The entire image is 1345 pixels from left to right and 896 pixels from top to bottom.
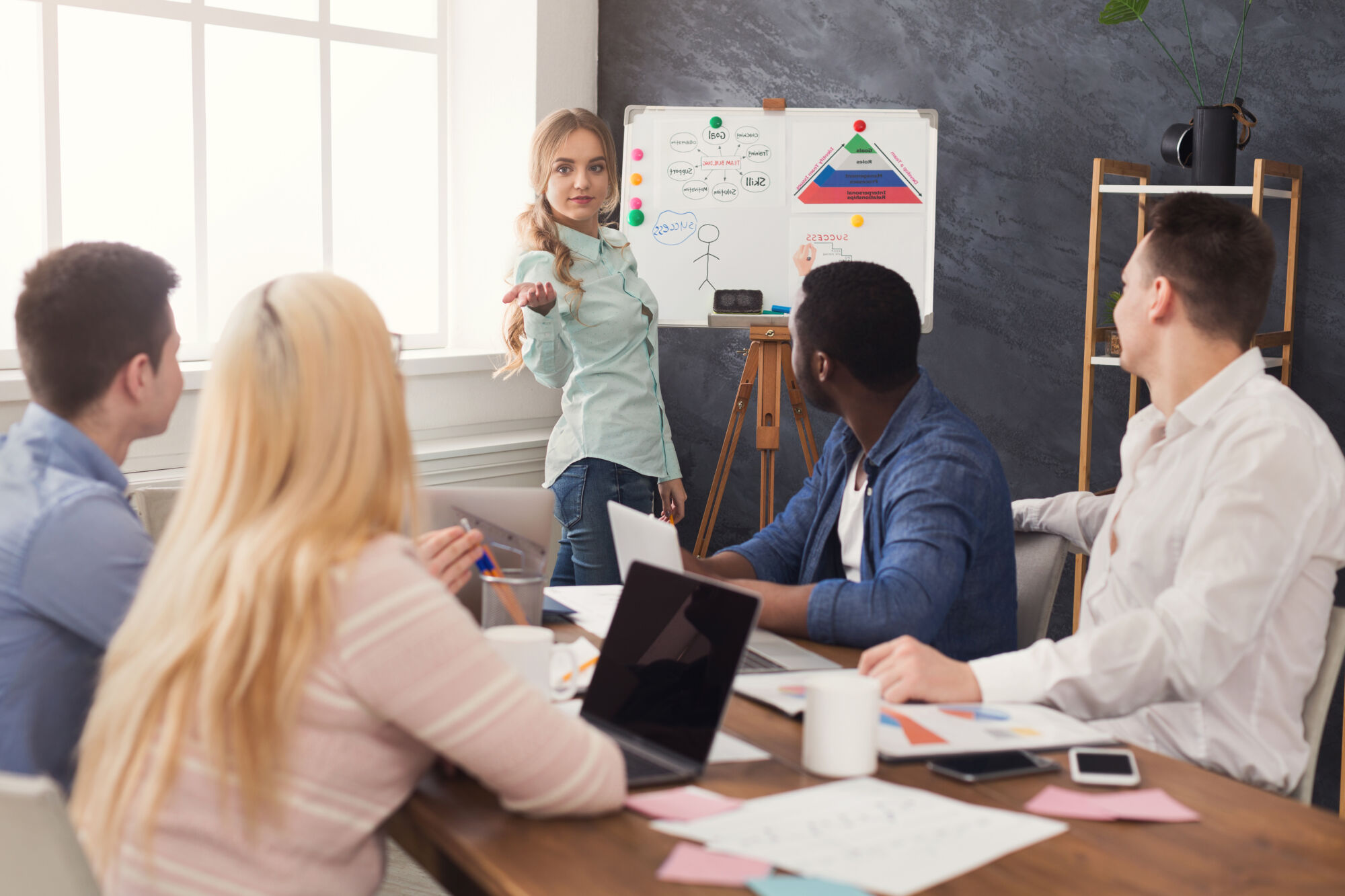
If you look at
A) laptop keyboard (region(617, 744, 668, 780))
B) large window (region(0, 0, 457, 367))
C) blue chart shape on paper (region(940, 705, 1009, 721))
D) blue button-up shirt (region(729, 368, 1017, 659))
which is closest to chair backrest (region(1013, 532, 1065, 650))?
blue button-up shirt (region(729, 368, 1017, 659))

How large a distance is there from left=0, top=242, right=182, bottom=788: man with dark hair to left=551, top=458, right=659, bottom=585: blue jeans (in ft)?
5.18

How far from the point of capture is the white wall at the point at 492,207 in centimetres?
409

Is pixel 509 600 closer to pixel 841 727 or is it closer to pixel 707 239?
pixel 841 727

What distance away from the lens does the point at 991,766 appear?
1270 mm

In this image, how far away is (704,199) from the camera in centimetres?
365

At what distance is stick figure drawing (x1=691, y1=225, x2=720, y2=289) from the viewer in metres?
3.64

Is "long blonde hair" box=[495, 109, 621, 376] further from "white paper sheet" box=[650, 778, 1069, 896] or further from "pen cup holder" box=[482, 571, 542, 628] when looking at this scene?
"white paper sheet" box=[650, 778, 1069, 896]

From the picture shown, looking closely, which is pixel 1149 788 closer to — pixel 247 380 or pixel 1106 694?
pixel 1106 694

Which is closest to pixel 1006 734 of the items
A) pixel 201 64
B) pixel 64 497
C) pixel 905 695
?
pixel 905 695

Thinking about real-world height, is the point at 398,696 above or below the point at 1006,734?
above

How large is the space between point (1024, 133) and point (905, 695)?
2581 mm

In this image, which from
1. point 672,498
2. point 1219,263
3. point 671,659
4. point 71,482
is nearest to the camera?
point 671,659

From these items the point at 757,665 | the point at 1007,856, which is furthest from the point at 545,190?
the point at 1007,856

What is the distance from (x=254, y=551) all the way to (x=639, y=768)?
47 cm
